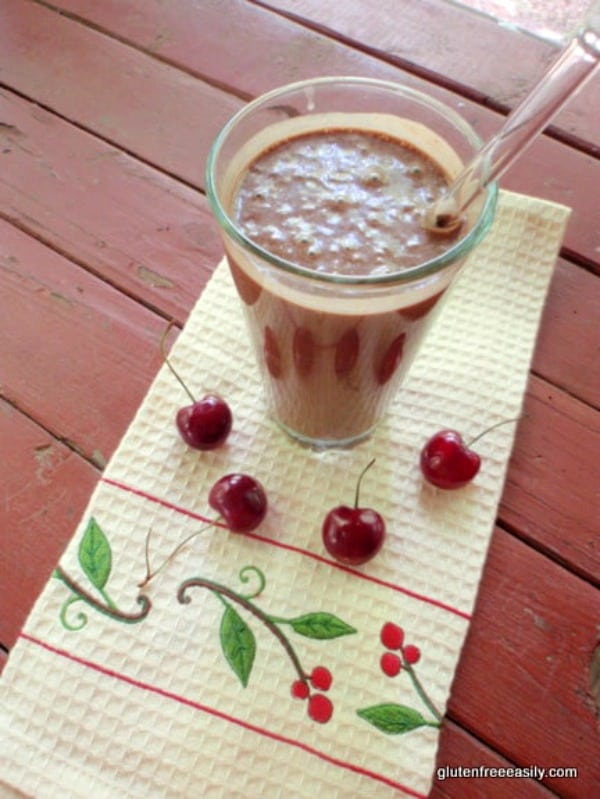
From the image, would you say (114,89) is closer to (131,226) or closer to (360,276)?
(131,226)

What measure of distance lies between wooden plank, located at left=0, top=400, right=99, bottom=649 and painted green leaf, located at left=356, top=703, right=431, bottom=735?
289mm

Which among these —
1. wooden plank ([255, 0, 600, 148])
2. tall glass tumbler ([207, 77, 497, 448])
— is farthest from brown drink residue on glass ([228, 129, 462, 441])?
wooden plank ([255, 0, 600, 148])

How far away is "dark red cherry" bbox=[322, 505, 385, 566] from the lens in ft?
1.95

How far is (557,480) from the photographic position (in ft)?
2.17

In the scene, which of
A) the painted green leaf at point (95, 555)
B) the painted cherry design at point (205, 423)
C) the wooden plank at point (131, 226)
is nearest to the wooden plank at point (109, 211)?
the wooden plank at point (131, 226)

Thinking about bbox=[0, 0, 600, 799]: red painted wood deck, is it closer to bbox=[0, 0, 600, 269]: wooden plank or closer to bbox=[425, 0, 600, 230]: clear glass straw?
bbox=[0, 0, 600, 269]: wooden plank

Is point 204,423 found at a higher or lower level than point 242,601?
higher

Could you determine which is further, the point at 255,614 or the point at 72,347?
→ the point at 72,347

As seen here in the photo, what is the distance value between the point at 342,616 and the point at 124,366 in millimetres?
322

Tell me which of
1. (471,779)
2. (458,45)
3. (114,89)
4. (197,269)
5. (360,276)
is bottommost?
(471,779)

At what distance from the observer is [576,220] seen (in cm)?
81

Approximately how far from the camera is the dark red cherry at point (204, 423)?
0.65 metres

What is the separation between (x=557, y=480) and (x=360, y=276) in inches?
11.8

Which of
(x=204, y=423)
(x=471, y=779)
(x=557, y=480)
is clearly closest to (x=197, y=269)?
(x=204, y=423)
